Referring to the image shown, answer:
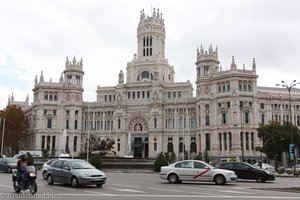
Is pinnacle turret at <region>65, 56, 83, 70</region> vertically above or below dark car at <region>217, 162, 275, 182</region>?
above

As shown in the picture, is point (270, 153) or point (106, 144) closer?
point (106, 144)

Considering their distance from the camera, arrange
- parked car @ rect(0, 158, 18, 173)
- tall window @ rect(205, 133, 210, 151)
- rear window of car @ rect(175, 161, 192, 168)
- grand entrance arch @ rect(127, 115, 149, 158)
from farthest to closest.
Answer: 1. grand entrance arch @ rect(127, 115, 149, 158)
2. tall window @ rect(205, 133, 210, 151)
3. parked car @ rect(0, 158, 18, 173)
4. rear window of car @ rect(175, 161, 192, 168)

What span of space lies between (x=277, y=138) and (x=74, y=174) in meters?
49.2

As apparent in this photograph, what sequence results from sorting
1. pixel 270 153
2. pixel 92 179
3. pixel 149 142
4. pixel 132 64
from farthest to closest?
pixel 132 64 → pixel 149 142 → pixel 270 153 → pixel 92 179

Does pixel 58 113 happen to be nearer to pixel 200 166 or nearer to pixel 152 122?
pixel 152 122

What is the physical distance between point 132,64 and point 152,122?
21.8 metres

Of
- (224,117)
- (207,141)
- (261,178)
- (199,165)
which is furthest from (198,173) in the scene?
(207,141)

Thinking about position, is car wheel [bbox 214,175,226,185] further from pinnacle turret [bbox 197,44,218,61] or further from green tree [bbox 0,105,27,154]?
green tree [bbox 0,105,27,154]

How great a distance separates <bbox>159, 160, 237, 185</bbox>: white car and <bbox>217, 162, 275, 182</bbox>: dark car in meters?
5.50

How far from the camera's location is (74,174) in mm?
22266

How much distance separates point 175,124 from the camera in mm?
93938

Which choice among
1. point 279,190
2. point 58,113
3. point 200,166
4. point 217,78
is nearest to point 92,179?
point 200,166

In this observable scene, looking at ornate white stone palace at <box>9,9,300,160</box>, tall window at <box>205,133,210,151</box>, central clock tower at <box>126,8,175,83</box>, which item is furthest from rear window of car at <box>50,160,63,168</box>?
central clock tower at <box>126,8,175,83</box>

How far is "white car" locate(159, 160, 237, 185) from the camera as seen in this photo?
26.7 metres
